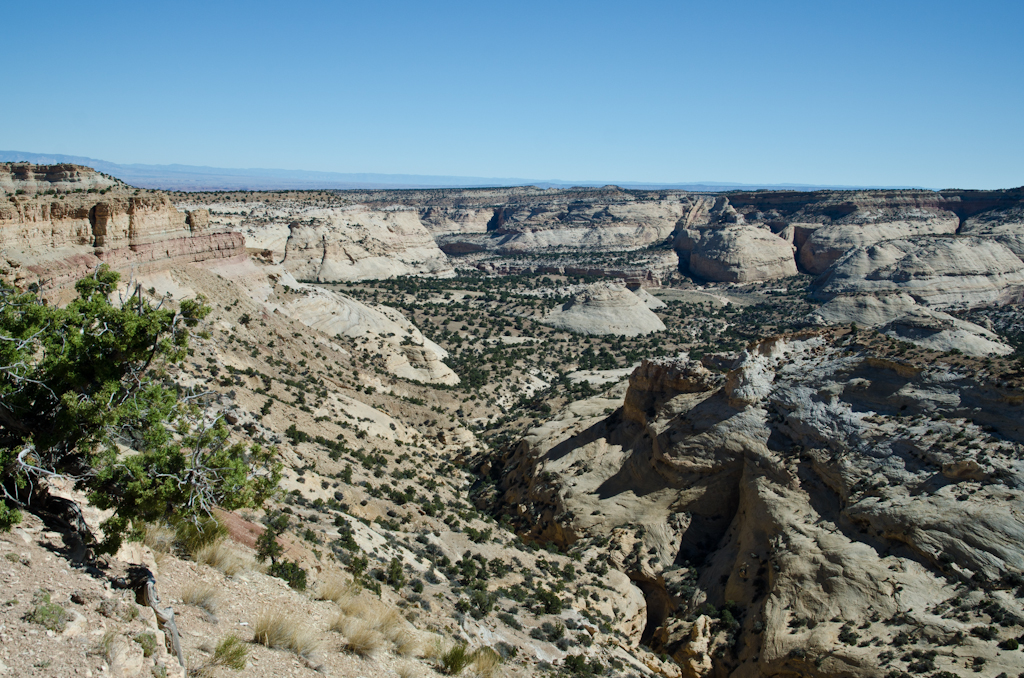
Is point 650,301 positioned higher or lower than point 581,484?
higher

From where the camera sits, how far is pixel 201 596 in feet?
27.2

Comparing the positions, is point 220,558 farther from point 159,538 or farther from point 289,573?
point 289,573

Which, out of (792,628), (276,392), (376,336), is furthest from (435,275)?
(792,628)

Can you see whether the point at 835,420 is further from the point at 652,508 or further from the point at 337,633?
the point at 337,633

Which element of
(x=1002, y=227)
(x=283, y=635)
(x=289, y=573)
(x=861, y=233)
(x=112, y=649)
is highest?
(x=1002, y=227)

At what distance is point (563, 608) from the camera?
1573cm

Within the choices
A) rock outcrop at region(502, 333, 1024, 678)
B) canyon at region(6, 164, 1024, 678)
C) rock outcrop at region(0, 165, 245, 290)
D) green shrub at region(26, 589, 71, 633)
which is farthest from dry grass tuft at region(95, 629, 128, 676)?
rock outcrop at region(0, 165, 245, 290)

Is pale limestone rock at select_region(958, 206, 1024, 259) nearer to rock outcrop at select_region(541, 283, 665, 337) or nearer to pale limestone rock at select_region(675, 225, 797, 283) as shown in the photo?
pale limestone rock at select_region(675, 225, 797, 283)

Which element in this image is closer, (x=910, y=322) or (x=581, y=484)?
(x=581, y=484)

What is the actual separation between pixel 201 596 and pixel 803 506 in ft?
50.5

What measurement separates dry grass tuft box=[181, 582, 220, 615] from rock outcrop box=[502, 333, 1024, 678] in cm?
1212

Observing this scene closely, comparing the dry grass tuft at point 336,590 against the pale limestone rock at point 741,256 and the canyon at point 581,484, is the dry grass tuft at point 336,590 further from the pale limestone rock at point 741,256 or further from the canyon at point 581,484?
the pale limestone rock at point 741,256

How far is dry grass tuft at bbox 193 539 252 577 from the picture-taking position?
9266 mm

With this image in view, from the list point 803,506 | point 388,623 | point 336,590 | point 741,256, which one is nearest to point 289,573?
point 336,590
